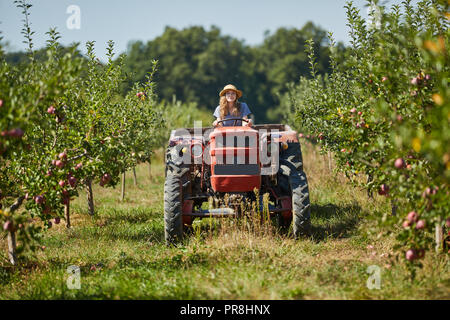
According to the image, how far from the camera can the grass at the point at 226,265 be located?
378cm

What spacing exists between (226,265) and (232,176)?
1.12 meters

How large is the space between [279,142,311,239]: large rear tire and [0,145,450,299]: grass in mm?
176

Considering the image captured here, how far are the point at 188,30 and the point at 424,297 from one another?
5064 centimetres

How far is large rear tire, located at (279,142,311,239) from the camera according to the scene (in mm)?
5223

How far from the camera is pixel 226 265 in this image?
4.34 meters

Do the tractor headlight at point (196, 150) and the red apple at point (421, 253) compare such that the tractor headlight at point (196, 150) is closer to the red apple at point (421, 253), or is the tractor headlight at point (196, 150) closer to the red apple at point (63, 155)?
the red apple at point (63, 155)

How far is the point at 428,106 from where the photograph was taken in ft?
13.0

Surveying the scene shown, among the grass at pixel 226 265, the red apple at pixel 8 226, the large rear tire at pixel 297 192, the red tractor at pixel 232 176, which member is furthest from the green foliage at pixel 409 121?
the red apple at pixel 8 226

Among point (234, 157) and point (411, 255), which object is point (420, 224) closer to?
point (411, 255)

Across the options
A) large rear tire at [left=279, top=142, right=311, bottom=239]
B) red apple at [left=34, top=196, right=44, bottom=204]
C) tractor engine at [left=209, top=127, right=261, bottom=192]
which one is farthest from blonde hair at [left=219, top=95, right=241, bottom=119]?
red apple at [left=34, top=196, right=44, bottom=204]

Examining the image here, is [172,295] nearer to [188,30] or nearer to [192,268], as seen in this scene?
[192,268]

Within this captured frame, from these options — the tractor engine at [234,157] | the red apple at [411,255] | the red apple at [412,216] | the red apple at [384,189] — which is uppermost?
the tractor engine at [234,157]

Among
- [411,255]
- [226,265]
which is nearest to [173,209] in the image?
[226,265]

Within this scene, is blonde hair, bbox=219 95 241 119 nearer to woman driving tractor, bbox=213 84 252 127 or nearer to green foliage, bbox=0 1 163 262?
woman driving tractor, bbox=213 84 252 127
